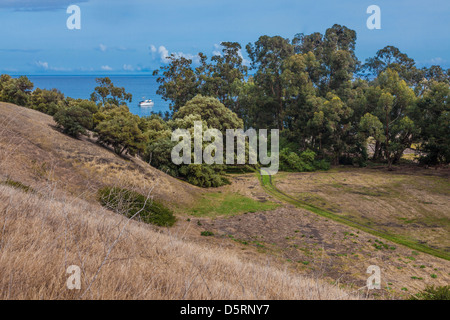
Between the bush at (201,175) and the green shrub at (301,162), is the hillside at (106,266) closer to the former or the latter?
the bush at (201,175)

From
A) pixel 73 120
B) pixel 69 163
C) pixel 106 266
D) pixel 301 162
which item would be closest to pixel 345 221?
pixel 301 162

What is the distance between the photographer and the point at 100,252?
14.0 ft

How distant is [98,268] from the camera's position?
2674mm

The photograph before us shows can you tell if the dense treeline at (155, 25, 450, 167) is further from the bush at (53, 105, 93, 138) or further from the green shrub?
the bush at (53, 105, 93, 138)

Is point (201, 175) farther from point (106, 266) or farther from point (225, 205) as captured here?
point (106, 266)

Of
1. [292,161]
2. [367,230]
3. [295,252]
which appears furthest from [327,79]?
[295,252]

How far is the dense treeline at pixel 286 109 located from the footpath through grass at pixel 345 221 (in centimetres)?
403

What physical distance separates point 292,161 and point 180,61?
82.0 ft

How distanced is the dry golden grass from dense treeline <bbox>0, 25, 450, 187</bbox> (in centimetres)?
1662

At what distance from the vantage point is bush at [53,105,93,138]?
67.1 feet

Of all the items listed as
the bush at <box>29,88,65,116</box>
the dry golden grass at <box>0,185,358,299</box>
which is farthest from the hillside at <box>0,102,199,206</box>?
the bush at <box>29,88,65,116</box>

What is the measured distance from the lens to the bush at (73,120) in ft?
67.1
